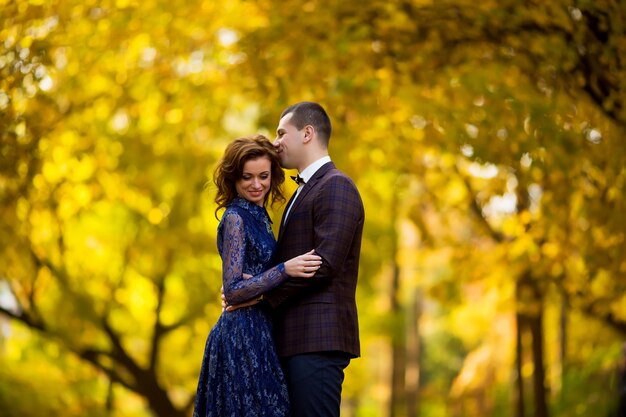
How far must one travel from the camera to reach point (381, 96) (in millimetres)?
9258

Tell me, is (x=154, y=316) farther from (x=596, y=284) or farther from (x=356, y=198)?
(x=356, y=198)

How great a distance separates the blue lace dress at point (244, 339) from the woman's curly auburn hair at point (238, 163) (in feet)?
0.30

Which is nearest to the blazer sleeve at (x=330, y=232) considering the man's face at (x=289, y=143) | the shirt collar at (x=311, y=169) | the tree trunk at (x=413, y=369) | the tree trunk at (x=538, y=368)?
the shirt collar at (x=311, y=169)

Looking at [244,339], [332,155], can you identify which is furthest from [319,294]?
[332,155]

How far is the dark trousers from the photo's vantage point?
4375 mm

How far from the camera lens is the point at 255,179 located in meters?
4.57

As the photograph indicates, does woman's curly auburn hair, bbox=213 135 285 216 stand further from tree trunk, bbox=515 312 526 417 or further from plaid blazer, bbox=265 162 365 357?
tree trunk, bbox=515 312 526 417

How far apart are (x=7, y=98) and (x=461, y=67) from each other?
3634mm

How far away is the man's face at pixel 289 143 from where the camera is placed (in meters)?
4.69

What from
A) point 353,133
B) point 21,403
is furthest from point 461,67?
point 21,403

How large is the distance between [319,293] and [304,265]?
21 centimetres

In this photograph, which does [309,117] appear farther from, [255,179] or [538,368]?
[538,368]

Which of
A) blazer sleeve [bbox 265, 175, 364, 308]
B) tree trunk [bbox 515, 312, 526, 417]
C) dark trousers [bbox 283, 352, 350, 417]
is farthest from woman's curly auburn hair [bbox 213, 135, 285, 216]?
tree trunk [bbox 515, 312, 526, 417]

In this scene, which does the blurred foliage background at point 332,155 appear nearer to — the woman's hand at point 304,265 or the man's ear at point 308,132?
the man's ear at point 308,132
